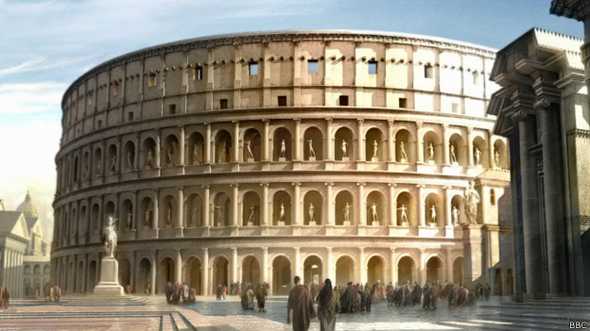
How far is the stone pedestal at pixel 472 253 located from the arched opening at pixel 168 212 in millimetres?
23799

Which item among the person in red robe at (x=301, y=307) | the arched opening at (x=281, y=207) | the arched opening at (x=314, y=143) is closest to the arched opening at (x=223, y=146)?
the arched opening at (x=281, y=207)

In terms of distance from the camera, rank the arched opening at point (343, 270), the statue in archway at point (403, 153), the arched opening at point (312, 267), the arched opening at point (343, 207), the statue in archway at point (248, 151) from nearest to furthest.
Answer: the arched opening at point (312, 267) → the arched opening at point (343, 270) → the arched opening at point (343, 207) → the statue in archway at point (248, 151) → the statue in archway at point (403, 153)

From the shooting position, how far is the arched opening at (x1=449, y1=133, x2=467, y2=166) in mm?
53625

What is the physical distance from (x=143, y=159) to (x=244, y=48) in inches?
444

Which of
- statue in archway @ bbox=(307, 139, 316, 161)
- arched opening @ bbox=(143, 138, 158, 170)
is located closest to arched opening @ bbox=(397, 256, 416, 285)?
statue in archway @ bbox=(307, 139, 316, 161)

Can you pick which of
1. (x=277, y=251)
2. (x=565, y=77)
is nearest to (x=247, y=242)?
(x=277, y=251)

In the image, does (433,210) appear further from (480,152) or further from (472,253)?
(472,253)

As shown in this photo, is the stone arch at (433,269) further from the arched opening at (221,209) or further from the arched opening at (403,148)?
the arched opening at (221,209)

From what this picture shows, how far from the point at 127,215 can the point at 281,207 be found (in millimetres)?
12426

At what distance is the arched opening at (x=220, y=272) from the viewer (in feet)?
170

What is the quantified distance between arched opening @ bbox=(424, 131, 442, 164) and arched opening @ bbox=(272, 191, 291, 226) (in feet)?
33.6

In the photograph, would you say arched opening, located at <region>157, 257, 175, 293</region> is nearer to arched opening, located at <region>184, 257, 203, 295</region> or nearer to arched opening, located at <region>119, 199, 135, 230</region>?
arched opening, located at <region>184, 257, 203, 295</region>

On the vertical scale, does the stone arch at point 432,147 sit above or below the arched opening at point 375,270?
above

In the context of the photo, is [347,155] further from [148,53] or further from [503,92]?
[503,92]
